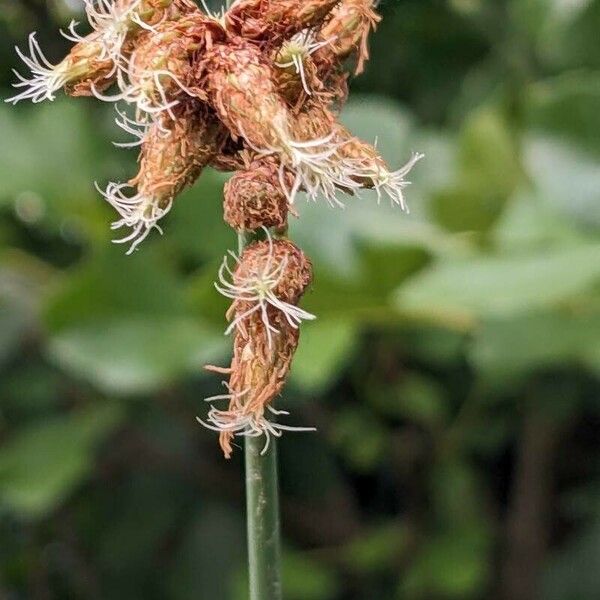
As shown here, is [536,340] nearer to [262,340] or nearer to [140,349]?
[140,349]

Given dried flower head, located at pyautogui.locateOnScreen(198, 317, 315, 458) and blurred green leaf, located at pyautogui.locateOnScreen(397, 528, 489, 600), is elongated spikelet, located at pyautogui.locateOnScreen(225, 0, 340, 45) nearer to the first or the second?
dried flower head, located at pyautogui.locateOnScreen(198, 317, 315, 458)

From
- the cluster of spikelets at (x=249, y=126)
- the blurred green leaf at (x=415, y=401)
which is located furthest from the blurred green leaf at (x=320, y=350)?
the cluster of spikelets at (x=249, y=126)

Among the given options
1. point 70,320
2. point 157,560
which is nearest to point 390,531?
point 157,560

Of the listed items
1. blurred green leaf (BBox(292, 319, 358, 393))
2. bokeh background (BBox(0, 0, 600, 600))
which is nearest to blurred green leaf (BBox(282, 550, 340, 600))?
bokeh background (BBox(0, 0, 600, 600))

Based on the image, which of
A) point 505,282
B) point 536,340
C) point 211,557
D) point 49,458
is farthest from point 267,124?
point 211,557

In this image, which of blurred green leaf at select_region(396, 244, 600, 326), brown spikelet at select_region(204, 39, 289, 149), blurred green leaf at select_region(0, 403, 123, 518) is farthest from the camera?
blurred green leaf at select_region(0, 403, 123, 518)

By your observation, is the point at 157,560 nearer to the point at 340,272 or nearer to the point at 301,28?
the point at 340,272

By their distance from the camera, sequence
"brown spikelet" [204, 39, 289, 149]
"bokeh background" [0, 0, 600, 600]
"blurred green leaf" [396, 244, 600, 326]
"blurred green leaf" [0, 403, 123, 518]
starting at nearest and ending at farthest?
"brown spikelet" [204, 39, 289, 149] < "blurred green leaf" [396, 244, 600, 326] < "bokeh background" [0, 0, 600, 600] < "blurred green leaf" [0, 403, 123, 518]
